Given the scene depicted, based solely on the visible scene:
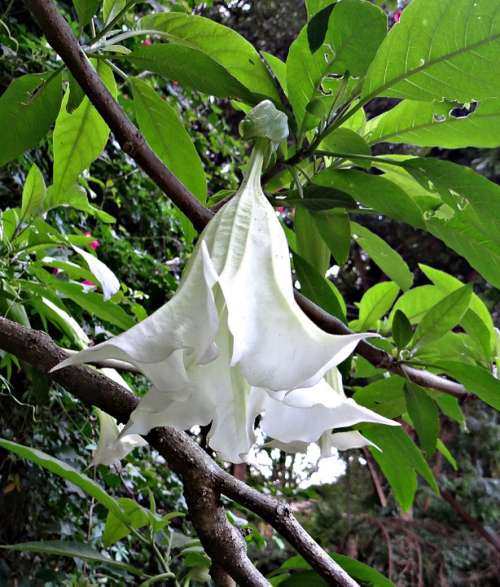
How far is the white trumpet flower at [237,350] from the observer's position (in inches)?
9.8

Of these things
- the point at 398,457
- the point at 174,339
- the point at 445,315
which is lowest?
the point at 174,339

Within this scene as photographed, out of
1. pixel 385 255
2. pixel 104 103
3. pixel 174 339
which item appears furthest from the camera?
pixel 385 255

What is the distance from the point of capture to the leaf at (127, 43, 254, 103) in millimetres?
421

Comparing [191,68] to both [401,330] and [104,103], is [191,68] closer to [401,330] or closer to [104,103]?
[104,103]

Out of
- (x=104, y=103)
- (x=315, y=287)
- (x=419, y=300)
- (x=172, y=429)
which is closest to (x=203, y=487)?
(x=172, y=429)

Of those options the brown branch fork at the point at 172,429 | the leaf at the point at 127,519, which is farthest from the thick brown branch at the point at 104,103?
the leaf at the point at 127,519

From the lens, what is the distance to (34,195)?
2.60 feet

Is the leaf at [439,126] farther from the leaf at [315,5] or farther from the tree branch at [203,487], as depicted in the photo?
the tree branch at [203,487]

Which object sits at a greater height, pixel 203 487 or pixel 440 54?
pixel 440 54

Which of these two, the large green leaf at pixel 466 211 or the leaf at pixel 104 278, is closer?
the large green leaf at pixel 466 211

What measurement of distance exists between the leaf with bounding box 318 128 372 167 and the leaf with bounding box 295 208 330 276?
→ 61mm

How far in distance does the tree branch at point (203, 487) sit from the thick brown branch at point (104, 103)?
0.15 m

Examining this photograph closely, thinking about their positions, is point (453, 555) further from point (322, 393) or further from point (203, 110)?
point (322, 393)

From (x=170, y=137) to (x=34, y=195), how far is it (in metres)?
0.34
